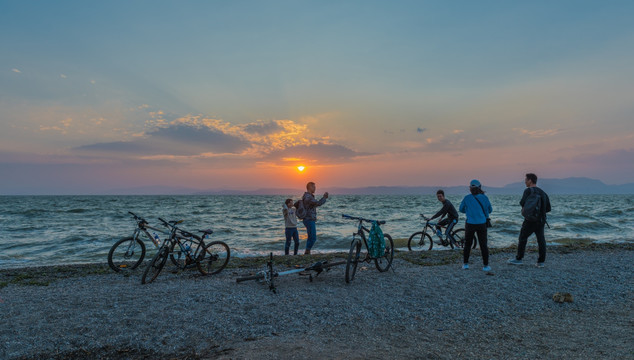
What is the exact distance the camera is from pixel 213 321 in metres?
5.66

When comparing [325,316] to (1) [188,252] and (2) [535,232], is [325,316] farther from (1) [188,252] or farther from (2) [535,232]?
(2) [535,232]

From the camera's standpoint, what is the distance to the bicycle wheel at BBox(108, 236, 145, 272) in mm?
9438

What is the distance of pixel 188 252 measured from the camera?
913cm

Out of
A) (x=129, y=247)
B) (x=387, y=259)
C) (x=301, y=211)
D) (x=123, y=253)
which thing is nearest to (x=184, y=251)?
(x=129, y=247)

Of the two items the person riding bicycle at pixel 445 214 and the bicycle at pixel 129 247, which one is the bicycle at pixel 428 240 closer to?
the person riding bicycle at pixel 445 214

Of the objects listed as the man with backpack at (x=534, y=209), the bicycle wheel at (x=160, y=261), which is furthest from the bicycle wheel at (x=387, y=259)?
the bicycle wheel at (x=160, y=261)

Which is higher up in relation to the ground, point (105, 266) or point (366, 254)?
point (366, 254)

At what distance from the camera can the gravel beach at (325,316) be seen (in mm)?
4754

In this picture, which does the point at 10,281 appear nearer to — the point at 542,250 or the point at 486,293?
the point at 486,293

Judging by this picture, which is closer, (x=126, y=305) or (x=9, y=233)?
(x=126, y=305)

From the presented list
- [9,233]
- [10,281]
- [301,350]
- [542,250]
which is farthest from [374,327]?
[9,233]

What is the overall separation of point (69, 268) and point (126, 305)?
5.89 metres

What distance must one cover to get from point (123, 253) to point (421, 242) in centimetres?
1169

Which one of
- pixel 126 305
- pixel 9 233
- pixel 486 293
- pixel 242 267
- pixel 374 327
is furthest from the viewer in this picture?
pixel 9 233
